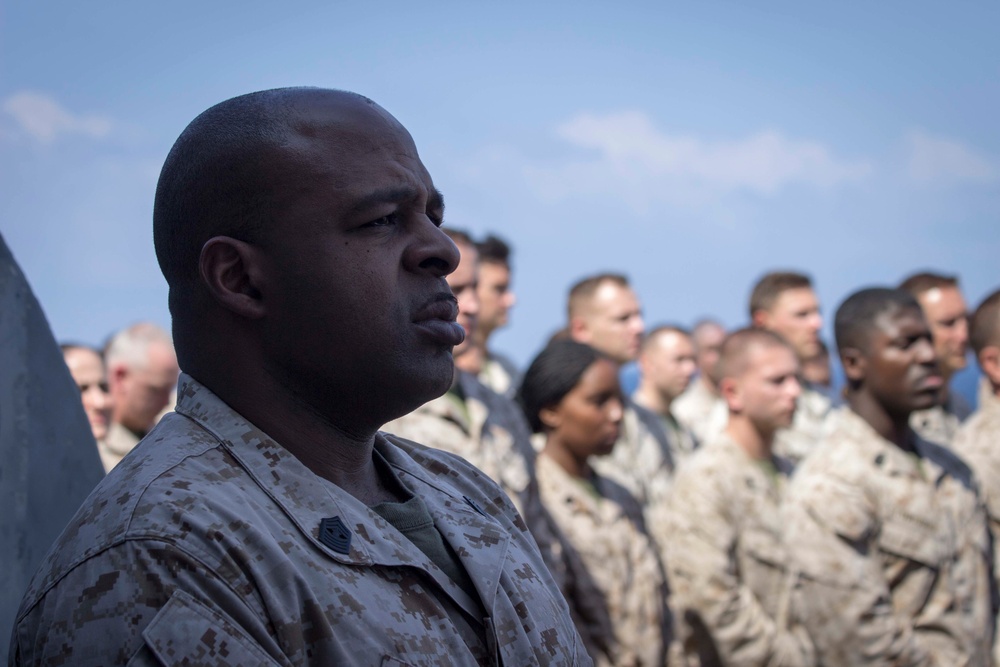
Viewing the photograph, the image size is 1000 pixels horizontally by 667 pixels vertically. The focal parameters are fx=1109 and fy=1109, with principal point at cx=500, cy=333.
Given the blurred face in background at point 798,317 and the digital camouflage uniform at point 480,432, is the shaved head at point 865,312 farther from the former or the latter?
the blurred face in background at point 798,317

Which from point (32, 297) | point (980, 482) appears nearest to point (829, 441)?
point (980, 482)

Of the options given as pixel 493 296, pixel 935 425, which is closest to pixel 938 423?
pixel 935 425

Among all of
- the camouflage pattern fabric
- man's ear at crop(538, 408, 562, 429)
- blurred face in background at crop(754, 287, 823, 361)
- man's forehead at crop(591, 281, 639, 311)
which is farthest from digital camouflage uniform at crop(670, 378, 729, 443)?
man's ear at crop(538, 408, 562, 429)

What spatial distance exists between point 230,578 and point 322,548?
6.0 inches

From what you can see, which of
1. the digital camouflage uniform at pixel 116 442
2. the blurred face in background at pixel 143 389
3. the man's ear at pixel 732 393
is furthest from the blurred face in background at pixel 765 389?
the digital camouflage uniform at pixel 116 442

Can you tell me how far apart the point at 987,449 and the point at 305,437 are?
226 inches

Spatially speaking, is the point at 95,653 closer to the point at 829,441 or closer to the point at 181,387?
the point at 181,387

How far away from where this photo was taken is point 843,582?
4.91 metres

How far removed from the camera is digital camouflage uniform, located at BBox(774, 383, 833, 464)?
800 cm

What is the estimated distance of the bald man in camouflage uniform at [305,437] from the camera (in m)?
1.50

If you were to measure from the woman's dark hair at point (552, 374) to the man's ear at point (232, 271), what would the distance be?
12.4 feet

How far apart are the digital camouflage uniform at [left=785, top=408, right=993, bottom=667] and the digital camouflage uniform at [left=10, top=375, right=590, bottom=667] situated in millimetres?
3407

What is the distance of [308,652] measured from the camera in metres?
1.51

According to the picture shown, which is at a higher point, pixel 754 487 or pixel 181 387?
pixel 181 387
